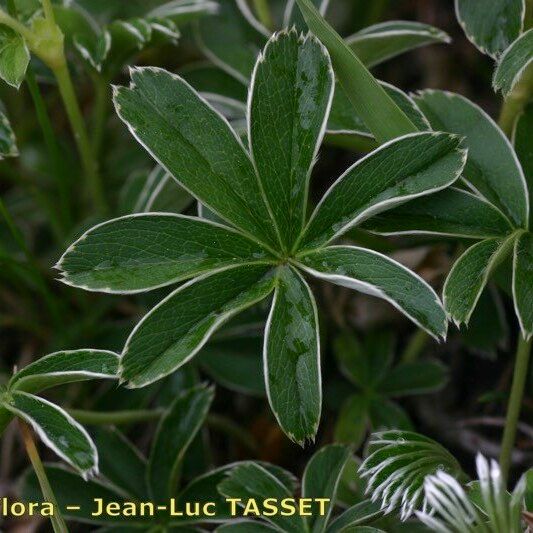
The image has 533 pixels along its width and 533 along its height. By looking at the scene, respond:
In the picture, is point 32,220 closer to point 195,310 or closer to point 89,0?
point 89,0

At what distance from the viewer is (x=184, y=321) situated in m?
0.88

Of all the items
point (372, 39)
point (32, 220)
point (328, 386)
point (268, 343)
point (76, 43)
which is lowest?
point (328, 386)

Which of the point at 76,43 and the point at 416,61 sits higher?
the point at 76,43

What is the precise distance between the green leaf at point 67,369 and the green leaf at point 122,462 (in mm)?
316

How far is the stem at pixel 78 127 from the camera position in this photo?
111 centimetres

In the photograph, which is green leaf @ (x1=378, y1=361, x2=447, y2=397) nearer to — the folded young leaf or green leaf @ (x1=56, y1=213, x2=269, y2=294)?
the folded young leaf

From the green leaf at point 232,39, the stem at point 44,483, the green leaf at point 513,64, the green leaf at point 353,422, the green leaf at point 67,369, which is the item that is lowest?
the green leaf at point 353,422

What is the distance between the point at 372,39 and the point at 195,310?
20.9 inches

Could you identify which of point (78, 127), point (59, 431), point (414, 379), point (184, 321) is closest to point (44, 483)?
point (59, 431)

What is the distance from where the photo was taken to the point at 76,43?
45.9 inches

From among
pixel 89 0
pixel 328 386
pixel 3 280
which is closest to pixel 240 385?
pixel 328 386

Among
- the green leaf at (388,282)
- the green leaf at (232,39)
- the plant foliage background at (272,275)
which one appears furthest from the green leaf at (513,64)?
the green leaf at (232,39)

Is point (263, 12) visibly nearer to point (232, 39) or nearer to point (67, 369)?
point (232, 39)

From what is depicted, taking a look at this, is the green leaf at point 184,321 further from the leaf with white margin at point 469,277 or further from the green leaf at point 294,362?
the leaf with white margin at point 469,277
